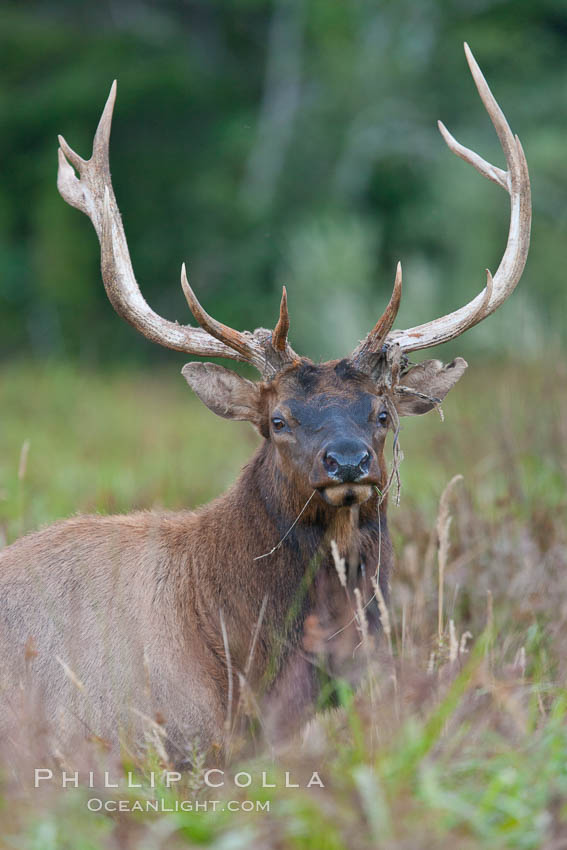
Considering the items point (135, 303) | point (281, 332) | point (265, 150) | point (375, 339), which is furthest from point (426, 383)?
point (265, 150)

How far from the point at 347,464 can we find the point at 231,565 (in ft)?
2.53

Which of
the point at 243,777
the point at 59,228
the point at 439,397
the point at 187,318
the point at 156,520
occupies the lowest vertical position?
the point at 243,777

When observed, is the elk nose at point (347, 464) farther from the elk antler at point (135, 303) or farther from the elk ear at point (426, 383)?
the elk ear at point (426, 383)

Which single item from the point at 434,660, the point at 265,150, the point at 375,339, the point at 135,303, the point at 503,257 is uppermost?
the point at 265,150

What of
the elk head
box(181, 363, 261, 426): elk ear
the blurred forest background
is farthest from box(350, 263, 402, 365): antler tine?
the blurred forest background

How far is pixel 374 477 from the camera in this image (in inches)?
158

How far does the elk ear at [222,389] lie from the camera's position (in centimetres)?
472

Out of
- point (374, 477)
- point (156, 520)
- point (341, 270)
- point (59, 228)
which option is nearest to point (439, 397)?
point (374, 477)

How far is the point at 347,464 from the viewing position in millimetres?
3936

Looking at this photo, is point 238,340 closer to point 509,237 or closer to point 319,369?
point 319,369

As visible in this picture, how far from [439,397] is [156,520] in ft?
4.32

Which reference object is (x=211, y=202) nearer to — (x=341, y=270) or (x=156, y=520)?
(x=341, y=270)

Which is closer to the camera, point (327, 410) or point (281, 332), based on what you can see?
point (327, 410)

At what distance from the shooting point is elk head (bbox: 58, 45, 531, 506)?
13.4 feet
